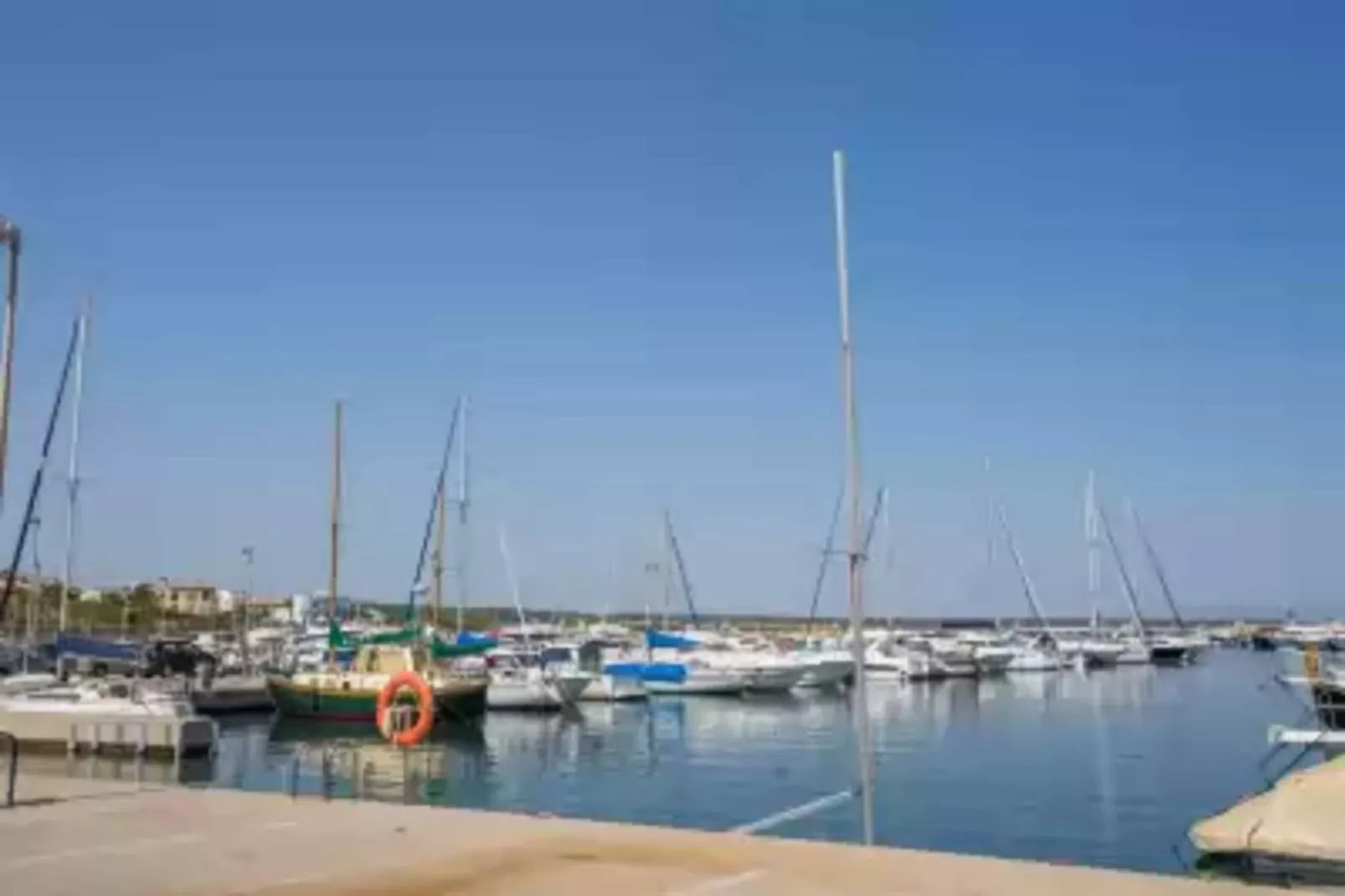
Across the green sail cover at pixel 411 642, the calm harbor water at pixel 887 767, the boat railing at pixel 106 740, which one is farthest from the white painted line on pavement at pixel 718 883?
the green sail cover at pixel 411 642

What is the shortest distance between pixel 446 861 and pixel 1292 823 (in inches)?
419

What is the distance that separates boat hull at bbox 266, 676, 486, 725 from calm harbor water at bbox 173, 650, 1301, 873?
112 cm

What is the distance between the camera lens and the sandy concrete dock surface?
1188 cm

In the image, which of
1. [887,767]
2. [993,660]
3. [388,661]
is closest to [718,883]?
[887,767]

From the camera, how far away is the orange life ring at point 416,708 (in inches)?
1601

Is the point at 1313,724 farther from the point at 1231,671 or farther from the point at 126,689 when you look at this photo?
the point at 1231,671

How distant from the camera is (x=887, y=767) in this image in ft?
131

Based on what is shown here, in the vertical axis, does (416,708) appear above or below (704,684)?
above

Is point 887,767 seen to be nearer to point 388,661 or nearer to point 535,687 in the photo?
point 388,661

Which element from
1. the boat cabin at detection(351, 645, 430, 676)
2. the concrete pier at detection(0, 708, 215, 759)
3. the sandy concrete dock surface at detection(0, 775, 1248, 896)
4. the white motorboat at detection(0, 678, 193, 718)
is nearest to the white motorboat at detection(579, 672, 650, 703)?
the boat cabin at detection(351, 645, 430, 676)

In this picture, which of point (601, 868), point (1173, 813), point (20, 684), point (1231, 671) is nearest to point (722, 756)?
point (1173, 813)

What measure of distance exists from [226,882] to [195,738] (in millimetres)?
25159

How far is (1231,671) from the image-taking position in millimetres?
99812

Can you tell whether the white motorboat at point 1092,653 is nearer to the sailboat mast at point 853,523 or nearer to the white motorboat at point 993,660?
the white motorboat at point 993,660
